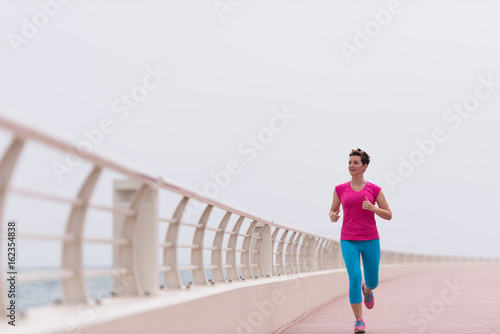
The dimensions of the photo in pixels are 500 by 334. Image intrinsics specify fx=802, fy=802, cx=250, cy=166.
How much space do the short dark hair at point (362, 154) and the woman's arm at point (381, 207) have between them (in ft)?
1.25

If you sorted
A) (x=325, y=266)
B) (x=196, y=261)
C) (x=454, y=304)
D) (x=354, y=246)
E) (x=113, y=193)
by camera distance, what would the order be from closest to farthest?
1. (x=113, y=193)
2. (x=196, y=261)
3. (x=354, y=246)
4. (x=454, y=304)
5. (x=325, y=266)

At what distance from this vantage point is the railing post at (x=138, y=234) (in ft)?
15.4

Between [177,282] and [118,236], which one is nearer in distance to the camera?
[118,236]

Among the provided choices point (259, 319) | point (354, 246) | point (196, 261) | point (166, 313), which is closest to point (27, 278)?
point (166, 313)

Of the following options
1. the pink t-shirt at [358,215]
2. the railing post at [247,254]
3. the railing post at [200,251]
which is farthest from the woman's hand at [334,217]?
the railing post at [200,251]

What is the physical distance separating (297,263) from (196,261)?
5.67 meters

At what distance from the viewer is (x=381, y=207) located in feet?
27.8

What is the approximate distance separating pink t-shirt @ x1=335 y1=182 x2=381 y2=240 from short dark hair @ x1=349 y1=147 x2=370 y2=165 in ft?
0.78

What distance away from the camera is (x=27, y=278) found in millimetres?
3049

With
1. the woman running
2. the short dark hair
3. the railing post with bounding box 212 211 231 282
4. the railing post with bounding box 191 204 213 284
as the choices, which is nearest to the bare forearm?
the woman running

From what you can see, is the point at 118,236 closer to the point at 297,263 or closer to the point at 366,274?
the point at 366,274

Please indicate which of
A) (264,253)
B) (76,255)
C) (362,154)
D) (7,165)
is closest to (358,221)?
(362,154)

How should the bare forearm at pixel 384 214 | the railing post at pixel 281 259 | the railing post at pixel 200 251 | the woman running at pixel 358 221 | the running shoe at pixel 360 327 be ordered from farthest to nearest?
the railing post at pixel 281 259, the running shoe at pixel 360 327, the woman running at pixel 358 221, the bare forearm at pixel 384 214, the railing post at pixel 200 251

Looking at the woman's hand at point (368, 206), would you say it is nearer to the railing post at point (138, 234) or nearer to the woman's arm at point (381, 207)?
the woman's arm at point (381, 207)
